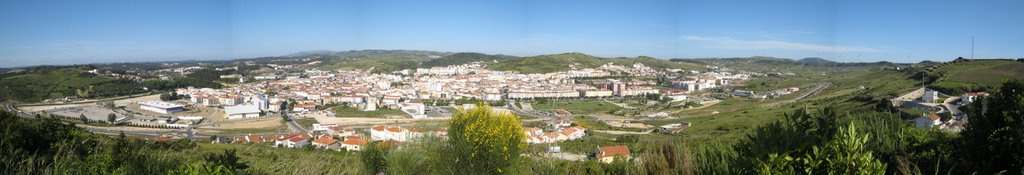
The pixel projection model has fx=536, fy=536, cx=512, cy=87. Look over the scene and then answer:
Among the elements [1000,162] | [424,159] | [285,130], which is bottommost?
[285,130]

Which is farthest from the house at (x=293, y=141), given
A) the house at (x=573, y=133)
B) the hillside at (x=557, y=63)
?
the hillside at (x=557, y=63)

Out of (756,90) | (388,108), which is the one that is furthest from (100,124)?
(756,90)

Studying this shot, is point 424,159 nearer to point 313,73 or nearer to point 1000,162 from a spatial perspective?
point 1000,162

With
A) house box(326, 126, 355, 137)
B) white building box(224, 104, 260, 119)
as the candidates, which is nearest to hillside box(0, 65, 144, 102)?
white building box(224, 104, 260, 119)

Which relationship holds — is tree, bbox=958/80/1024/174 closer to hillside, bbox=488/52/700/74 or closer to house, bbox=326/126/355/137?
house, bbox=326/126/355/137

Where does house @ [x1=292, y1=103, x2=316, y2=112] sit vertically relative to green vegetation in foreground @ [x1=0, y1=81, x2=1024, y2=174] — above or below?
below
